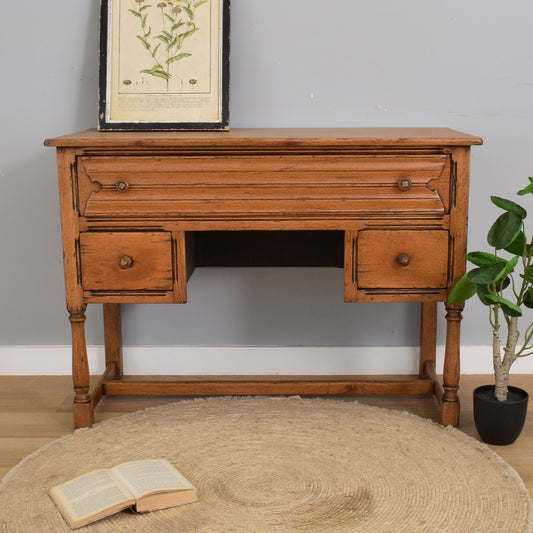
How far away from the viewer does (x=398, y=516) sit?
1.82 meters

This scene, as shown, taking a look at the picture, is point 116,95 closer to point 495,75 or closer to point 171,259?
point 171,259

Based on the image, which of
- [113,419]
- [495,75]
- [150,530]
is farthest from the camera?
[495,75]

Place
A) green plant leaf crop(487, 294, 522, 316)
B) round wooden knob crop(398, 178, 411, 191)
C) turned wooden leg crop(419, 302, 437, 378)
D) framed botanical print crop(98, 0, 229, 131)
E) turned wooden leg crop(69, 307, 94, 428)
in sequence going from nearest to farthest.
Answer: green plant leaf crop(487, 294, 522, 316) < round wooden knob crop(398, 178, 411, 191) < turned wooden leg crop(69, 307, 94, 428) < framed botanical print crop(98, 0, 229, 131) < turned wooden leg crop(419, 302, 437, 378)

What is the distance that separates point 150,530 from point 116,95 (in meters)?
1.41

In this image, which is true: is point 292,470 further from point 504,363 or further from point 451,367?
point 504,363

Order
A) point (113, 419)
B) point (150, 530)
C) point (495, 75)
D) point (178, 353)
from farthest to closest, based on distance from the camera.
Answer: point (178, 353), point (495, 75), point (113, 419), point (150, 530)

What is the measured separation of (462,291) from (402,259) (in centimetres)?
19

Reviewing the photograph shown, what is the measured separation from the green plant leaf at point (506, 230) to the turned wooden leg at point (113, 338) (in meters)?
1.34

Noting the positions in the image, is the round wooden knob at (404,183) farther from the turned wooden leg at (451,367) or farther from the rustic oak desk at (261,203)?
the turned wooden leg at (451,367)

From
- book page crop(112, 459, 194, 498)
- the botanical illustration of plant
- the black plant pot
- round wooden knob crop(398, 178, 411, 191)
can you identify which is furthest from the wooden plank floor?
the botanical illustration of plant

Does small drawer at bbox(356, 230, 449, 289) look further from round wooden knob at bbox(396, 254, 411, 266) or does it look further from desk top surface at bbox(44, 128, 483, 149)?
desk top surface at bbox(44, 128, 483, 149)

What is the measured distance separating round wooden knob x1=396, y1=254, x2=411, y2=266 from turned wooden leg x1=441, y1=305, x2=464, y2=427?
0.62ft

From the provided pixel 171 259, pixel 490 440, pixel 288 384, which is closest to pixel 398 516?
pixel 490 440

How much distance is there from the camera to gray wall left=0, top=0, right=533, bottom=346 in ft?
8.42
